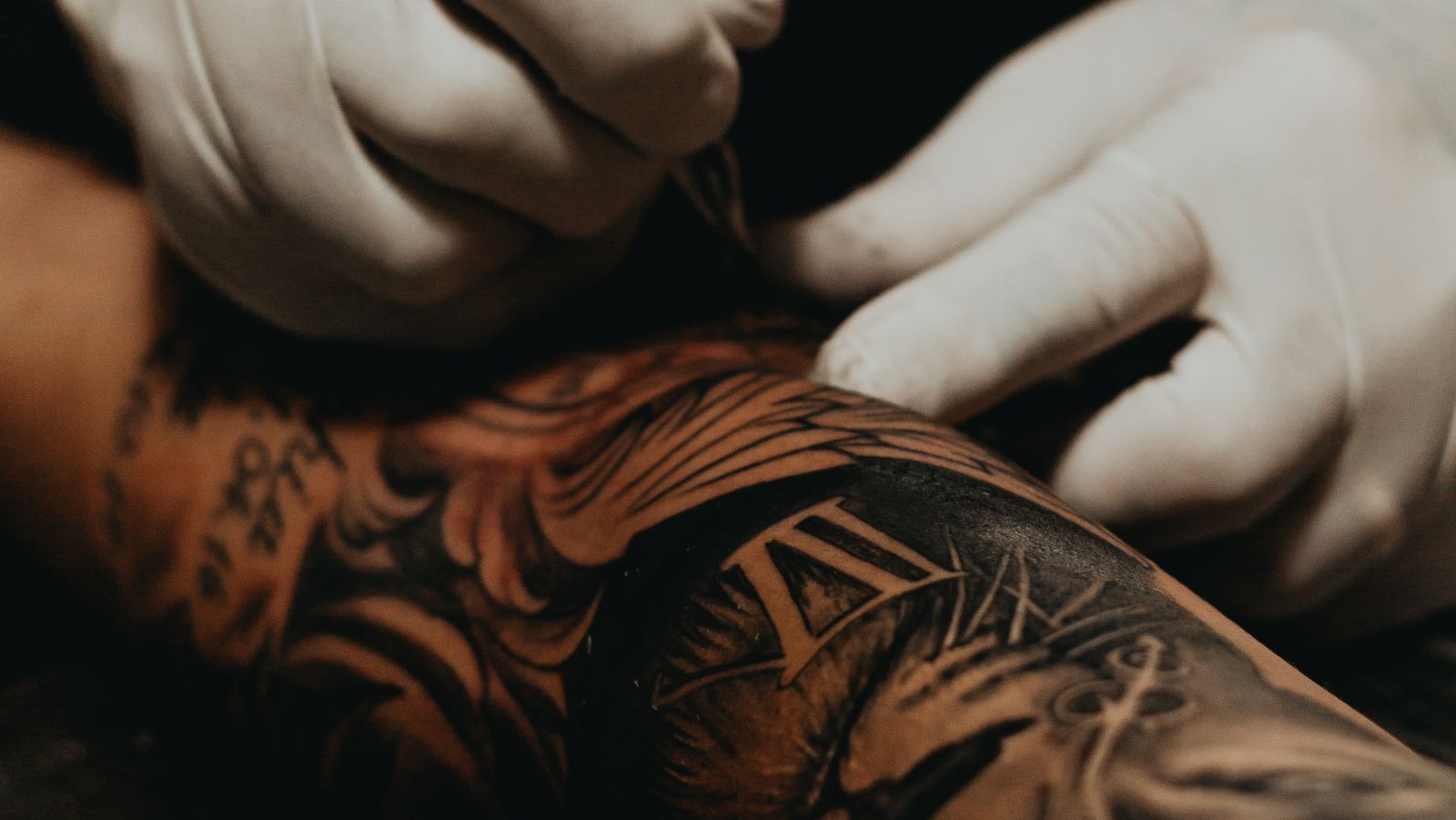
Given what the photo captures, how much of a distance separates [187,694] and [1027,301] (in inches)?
31.0

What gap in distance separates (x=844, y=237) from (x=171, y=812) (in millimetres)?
819

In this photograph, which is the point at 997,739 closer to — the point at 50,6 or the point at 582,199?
the point at 582,199

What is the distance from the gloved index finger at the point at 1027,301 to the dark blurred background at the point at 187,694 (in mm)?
145

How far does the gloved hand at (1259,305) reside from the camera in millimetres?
838

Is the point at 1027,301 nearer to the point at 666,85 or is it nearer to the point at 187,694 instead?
the point at 666,85

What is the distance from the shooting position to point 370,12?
28.1 inches

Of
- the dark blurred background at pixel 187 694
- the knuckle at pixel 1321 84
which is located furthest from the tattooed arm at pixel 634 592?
the knuckle at pixel 1321 84

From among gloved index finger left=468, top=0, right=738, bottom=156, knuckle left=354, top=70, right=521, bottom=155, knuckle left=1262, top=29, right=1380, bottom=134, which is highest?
knuckle left=1262, top=29, right=1380, bottom=134

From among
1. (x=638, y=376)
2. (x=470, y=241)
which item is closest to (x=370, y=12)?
(x=470, y=241)

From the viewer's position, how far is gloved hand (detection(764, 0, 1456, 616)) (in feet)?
2.75

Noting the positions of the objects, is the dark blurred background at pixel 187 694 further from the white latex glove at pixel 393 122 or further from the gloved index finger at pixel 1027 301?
the white latex glove at pixel 393 122

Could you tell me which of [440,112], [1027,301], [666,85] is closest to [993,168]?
[1027,301]

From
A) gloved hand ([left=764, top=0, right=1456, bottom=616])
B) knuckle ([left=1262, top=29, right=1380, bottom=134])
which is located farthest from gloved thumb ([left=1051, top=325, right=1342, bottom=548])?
knuckle ([left=1262, top=29, right=1380, bottom=134])

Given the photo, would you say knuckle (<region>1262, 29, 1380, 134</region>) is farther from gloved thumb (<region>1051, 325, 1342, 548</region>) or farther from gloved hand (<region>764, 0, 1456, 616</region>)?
gloved thumb (<region>1051, 325, 1342, 548</region>)
